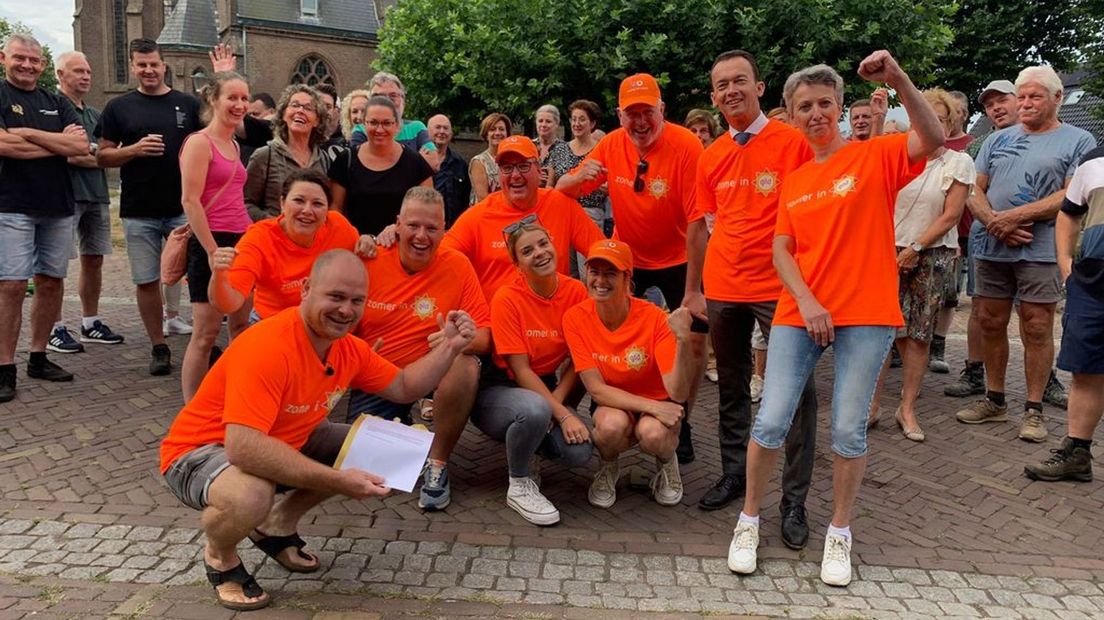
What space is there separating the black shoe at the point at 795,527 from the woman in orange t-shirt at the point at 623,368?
633 millimetres

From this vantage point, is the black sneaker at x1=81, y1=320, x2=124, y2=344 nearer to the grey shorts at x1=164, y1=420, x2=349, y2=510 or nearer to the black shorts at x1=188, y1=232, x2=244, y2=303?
the black shorts at x1=188, y1=232, x2=244, y2=303

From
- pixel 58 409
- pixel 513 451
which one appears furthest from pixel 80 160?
pixel 513 451

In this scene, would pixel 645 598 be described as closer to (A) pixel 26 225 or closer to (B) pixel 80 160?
(A) pixel 26 225

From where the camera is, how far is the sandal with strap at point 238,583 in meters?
3.03

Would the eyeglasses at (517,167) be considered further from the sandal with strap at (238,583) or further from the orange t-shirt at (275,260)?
the sandal with strap at (238,583)

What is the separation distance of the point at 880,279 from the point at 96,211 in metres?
6.58

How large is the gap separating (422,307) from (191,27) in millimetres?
44017

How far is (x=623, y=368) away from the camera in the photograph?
4059 mm

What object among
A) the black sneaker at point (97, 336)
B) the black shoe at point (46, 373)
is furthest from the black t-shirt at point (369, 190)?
the black sneaker at point (97, 336)

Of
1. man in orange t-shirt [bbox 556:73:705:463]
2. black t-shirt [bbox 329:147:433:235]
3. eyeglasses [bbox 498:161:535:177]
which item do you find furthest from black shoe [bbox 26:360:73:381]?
man in orange t-shirt [bbox 556:73:705:463]

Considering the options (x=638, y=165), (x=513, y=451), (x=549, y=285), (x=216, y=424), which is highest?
(x=638, y=165)

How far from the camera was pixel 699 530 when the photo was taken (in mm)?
3902

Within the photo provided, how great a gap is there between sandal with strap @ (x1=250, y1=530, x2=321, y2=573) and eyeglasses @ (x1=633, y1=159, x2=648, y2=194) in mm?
2677

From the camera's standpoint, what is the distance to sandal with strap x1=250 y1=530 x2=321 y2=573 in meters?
3.27
